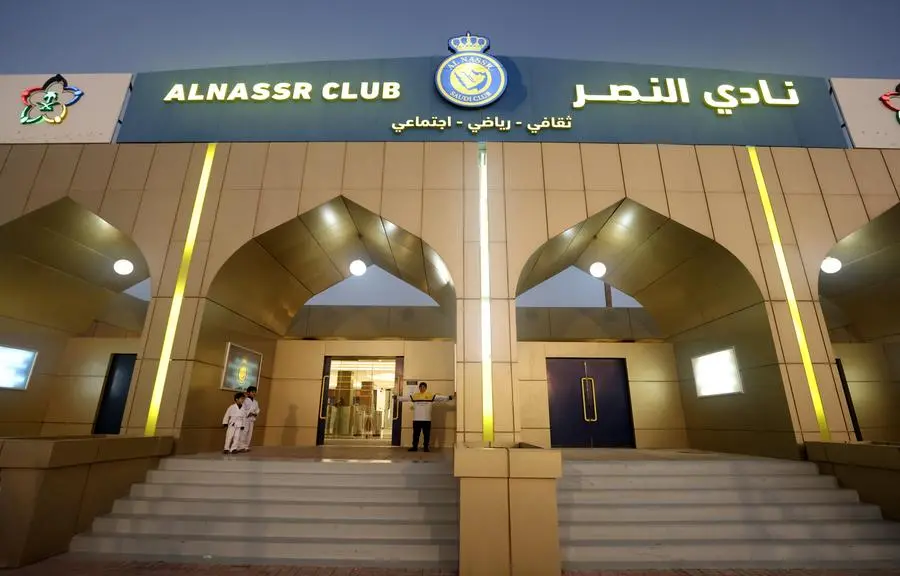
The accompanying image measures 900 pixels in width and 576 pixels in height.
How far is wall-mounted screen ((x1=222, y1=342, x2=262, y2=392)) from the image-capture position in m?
7.79

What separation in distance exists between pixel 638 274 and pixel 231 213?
8.61 meters

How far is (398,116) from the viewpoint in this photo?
884 cm

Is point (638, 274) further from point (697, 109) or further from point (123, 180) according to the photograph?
point (123, 180)

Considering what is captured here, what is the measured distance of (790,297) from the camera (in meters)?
7.08

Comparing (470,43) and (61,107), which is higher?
(470,43)

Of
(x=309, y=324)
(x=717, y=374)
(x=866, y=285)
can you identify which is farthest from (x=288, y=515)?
(x=866, y=285)

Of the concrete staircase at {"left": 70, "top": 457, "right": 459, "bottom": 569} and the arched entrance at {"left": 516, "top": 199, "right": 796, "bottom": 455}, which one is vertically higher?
the arched entrance at {"left": 516, "top": 199, "right": 796, "bottom": 455}

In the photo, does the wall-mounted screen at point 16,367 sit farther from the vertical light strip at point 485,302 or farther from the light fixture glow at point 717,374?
the light fixture glow at point 717,374

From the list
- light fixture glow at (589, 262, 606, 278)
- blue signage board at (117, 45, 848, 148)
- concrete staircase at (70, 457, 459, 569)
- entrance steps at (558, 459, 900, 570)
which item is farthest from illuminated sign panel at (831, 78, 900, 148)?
concrete staircase at (70, 457, 459, 569)

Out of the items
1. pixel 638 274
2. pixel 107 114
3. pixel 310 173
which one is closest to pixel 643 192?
pixel 638 274

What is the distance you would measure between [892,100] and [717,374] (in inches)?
283

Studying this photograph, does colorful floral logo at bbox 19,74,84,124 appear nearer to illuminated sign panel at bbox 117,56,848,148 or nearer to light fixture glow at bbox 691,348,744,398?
illuminated sign panel at bbox 117,56,848,148

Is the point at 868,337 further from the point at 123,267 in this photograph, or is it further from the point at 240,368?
the point at 123,267

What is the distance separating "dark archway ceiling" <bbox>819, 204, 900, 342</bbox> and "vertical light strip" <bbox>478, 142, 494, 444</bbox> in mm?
6737
